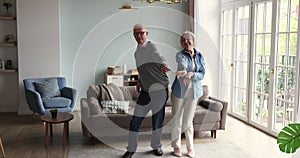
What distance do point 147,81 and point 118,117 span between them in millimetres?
817

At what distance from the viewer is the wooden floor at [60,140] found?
404cm

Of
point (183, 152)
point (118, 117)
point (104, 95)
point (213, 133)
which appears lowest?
point (183, 152)

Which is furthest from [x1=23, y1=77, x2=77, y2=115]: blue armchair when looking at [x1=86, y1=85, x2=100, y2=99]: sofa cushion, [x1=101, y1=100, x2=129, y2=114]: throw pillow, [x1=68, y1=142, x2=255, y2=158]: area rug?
[x1=68, y1=142, x2=255, y2=158]: area rug

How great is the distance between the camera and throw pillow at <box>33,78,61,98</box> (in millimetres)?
5664

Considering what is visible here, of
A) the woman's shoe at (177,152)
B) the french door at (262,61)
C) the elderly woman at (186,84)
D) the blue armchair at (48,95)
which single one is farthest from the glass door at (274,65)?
the blue armchair at (48,95)

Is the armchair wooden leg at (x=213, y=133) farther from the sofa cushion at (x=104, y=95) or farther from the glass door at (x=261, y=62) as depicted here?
the sofa cushion at (x=104, y=95)

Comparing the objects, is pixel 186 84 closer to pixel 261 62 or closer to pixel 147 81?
pixel 147 81

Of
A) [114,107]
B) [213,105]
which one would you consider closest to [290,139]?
[213,105]

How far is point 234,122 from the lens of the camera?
5.62m

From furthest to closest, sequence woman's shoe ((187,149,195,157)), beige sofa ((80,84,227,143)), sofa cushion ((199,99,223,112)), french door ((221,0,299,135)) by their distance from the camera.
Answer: sofa cushion ((199,99,223,112))
french door ((221,0,299,135))
beige sofa ((80,84,227,143))
woman's shoe ((187,149,195,157))

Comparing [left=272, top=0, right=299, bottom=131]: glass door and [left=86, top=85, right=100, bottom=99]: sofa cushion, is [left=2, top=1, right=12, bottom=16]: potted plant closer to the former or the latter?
[left=86, top=85, right=100, bottom=99]: sofa cushion

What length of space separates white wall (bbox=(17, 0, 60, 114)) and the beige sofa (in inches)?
65.8

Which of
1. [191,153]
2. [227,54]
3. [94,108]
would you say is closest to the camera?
[191,153]

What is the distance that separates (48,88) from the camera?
5723mm
